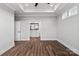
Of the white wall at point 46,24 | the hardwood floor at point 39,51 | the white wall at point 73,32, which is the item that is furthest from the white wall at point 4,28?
the white wall at point 46,24

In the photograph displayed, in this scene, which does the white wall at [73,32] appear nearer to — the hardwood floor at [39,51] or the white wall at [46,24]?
the hardwood floor at [39,51]

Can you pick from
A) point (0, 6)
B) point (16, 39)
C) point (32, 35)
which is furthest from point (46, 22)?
point (0, 6)

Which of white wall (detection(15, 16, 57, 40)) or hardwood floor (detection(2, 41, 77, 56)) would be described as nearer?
hardwood floor (detection(2, 41, 77, 56))

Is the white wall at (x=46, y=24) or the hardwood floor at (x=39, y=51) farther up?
the white wall at (x=46, y=24)

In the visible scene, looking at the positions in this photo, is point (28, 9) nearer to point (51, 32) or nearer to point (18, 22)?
point (18, 22)

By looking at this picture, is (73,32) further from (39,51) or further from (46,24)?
(46,24)

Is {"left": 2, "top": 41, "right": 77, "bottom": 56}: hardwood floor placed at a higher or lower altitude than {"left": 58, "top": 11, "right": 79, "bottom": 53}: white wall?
lower

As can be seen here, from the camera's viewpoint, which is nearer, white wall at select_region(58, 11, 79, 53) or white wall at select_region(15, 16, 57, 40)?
white wall at select_region(58, 11, 79, 53)

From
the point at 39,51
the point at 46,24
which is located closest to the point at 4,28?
the point at 39,51

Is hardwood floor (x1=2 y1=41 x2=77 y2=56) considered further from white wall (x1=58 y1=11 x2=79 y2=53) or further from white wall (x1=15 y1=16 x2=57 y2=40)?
white wall (x1=15 y1=16 x2=57 y2=40)

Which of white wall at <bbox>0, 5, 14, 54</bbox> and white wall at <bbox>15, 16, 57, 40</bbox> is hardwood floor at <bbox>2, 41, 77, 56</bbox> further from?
white wall at <bbox>15, 16, 57, 40</bbox>

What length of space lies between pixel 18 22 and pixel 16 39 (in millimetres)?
1705

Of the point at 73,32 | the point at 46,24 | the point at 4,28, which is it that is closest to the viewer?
the point at 4,28

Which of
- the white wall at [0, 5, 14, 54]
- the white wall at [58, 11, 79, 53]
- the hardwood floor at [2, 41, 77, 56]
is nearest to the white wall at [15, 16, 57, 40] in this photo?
the hardwood floor at [2, 41, 77, 56]
